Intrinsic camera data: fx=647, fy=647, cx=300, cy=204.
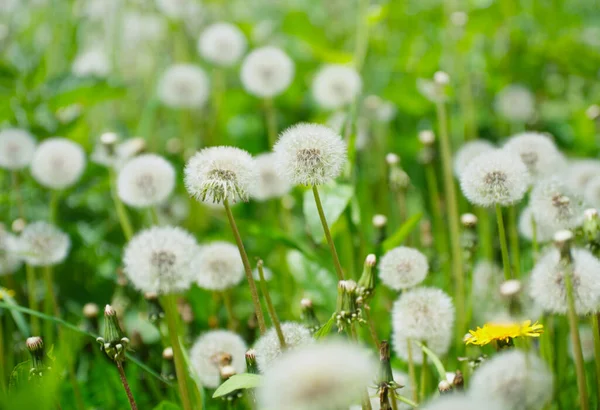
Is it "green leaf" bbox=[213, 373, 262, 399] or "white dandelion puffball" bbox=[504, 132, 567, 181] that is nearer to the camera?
"green leaf" bbox=[213, 373, 262, 399]

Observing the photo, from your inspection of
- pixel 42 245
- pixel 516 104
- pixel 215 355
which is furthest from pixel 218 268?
pixel 516 104

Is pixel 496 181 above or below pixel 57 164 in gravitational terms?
below

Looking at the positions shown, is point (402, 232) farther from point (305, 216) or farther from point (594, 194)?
point (594, 194)

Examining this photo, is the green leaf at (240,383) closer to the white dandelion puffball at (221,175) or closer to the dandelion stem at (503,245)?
the white dandelion puffball at (221,175)

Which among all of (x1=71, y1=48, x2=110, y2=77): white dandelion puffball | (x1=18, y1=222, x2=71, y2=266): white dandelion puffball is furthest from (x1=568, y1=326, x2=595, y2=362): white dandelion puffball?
(x1=71, y1=48, x2=110, y2=77): white dandelion puffball

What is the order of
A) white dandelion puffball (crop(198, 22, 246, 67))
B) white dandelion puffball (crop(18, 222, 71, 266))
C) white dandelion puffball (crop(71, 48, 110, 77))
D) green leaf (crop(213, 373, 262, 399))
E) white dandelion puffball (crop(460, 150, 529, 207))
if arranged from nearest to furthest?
1. green leaf (crop(213, 373, 262, 399))
2. white dandelion puffball (crop(460, 150, 529, 207))
3. white dandelion puffball (crop(18, 222, 71, 266))
4. white dandelion puffball (crop(198, 22, 246, 67))
5. white dandelion puffball (crop(71, 48, 110, 77))

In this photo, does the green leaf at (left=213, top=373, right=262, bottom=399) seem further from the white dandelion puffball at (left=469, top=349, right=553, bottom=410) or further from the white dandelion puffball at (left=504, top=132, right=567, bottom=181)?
the white dandelion puffball at (left=504, top=132, right=567, bottom=181)

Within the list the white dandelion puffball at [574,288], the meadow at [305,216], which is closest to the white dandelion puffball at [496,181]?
the meadow at [305,216]
